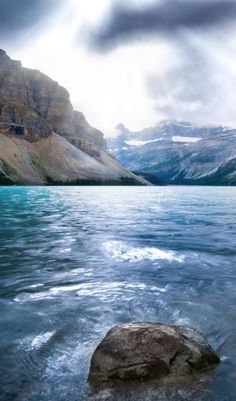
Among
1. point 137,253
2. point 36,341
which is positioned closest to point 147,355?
point 36,341

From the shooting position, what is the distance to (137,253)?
88.7 feet

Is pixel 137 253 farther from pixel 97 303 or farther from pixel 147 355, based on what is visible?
pixel 147 355

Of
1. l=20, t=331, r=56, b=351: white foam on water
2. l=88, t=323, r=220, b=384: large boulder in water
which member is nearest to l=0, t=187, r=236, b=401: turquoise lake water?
l=20, t=331, r=56, b=351: white foam on water

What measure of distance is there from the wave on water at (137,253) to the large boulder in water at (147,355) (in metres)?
14.3

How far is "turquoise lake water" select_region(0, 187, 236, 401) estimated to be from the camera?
9141 mm

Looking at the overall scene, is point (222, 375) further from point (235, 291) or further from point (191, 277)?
point (191, 277)

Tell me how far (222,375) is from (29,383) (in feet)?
15.3

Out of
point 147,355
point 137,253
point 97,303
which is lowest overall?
point 137,253

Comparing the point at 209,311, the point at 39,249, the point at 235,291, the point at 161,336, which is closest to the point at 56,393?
the point at 161,336

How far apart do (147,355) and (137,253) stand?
57.3 feet

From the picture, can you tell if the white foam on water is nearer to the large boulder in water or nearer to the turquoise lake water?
the turquoise lake water

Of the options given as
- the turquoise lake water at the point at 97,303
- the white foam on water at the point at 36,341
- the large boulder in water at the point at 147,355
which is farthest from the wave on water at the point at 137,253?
the large boulder in water at the point at 147,355

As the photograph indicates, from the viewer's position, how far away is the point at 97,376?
370 inches

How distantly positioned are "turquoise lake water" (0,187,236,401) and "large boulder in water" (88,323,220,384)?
0.36 metres
